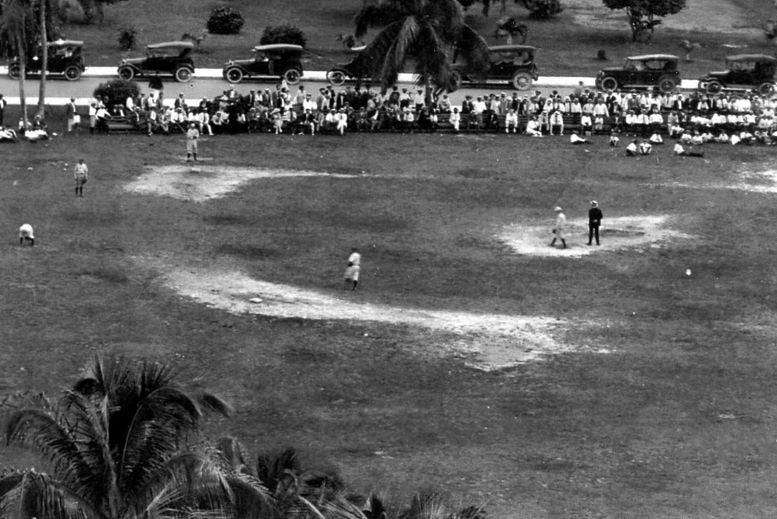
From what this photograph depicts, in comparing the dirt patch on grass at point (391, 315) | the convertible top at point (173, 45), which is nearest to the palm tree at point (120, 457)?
the dirt patch on grass at point (391, 315)

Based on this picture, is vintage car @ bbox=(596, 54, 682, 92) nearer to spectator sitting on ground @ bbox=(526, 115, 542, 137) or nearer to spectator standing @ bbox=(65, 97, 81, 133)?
spectator sitting on ground @ bbox=(526, 115, 542, 137)

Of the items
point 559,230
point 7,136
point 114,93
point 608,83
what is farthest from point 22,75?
point 608,83

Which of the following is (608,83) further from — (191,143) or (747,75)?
(191,143)

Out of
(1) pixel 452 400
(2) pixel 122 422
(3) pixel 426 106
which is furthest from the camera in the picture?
(3) pixel 426 106

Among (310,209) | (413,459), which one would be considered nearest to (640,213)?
(310,209)

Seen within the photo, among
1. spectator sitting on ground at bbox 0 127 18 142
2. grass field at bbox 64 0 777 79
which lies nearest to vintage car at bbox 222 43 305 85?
grass field at bbox 64 0 777 79

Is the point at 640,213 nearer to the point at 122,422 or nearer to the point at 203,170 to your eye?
the point at 203,170
